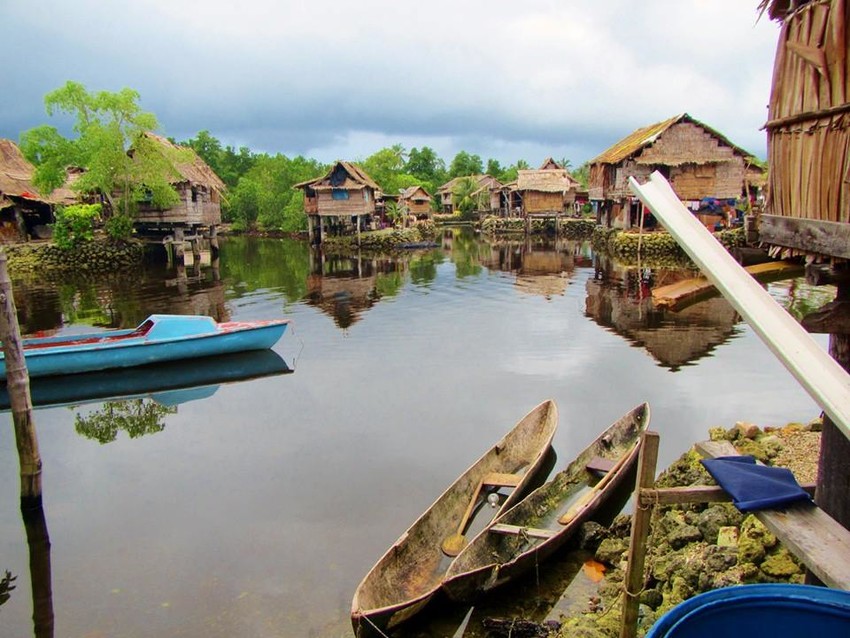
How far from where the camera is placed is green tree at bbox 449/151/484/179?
92812 millimetres

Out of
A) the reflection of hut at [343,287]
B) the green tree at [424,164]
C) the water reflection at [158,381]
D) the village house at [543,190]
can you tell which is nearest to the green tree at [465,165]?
the green tree at [424,164]

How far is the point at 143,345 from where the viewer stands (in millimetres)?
14211

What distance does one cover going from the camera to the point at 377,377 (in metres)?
14.6

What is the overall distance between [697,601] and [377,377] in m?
11.9

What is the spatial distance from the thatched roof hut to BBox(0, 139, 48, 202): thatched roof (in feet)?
127

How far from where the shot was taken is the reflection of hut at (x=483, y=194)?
67.2 meters

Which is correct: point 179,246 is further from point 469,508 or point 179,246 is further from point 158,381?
point 469,508

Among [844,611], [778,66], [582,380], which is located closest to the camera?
[844,611]

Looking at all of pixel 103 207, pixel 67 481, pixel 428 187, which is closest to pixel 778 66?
pixel 67 481

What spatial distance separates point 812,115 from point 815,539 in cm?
257

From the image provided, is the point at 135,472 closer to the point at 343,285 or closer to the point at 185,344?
the point at 185,344

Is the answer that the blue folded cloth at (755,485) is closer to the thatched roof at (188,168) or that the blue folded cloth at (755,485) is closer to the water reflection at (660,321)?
the water reflection at (660,321)

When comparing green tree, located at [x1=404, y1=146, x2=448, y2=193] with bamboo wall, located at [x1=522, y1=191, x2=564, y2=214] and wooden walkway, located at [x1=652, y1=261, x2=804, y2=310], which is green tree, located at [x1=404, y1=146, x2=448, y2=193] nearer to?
bamboo wall, located at [x1=522, y1=191, x2=564, y2=214]

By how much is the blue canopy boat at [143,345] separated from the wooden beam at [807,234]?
12.9 metres
